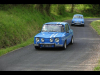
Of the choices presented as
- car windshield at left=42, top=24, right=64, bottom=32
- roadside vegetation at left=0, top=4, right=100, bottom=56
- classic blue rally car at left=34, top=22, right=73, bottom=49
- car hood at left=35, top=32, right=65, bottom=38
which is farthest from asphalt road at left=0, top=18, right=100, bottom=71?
car windshield at left=42, top=24, right=64, bottom=32

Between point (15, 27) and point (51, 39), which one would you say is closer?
point (51, 39)

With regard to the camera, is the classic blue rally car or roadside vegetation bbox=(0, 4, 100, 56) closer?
the classic blue rally car

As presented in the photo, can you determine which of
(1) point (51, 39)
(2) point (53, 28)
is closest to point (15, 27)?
(2) point (53, 28)

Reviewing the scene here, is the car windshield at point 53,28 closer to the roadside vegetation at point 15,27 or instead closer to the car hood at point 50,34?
the car hood at point 50,34

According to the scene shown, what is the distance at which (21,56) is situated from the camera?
13117 mm

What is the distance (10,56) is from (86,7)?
2602 inches

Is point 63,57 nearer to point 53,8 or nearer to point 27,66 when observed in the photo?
point 27,66

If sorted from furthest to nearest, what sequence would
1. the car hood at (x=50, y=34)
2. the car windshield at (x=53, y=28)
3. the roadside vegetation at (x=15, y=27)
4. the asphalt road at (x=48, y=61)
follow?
the roadside vegetation at (x=15, y=27) → the car windshield at (x=53, y=28) → the car hood at (x=50, y=34) → the asphalt road at (x=48, y=61)

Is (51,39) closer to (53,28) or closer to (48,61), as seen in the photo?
(53,28)

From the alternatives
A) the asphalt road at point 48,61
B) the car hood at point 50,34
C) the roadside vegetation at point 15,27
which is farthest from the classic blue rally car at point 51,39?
the roadside vegetation at point 15,27

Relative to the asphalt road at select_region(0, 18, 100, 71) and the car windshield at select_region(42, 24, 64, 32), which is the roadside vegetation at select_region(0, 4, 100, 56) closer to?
the asphalt road at select_region(0, 18, 100, 71)
